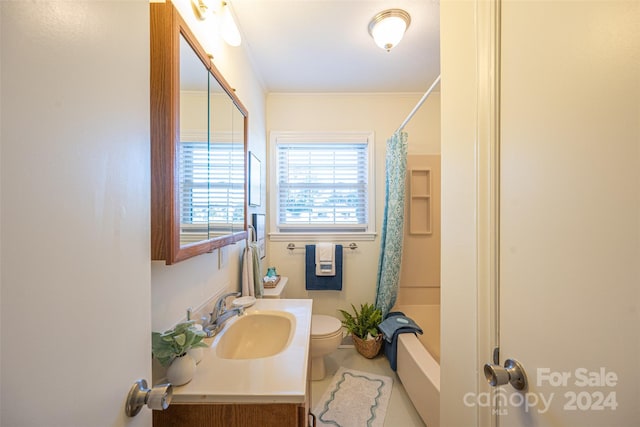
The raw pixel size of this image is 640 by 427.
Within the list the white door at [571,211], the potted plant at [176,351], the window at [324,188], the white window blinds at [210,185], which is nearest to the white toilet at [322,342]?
the window at [324,188]

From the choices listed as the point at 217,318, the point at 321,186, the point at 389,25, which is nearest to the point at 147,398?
the point at 217,318

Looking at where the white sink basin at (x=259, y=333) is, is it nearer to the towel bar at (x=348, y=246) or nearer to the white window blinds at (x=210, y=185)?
the white window blinds at (x=210, y=185)

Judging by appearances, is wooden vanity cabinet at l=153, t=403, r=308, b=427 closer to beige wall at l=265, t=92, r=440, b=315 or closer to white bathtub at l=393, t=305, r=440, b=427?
white bathtub at l=393, t=305, r=440, b=427

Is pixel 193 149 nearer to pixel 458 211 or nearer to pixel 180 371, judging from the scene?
pixel 180 371

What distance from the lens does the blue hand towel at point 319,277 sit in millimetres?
2410

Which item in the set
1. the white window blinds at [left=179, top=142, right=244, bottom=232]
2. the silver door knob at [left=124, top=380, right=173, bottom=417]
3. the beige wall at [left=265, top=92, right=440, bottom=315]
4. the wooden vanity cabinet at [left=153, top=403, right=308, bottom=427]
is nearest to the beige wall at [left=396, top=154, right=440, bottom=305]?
the beige wall at [left=265, top=92, right=440, bottom=315]

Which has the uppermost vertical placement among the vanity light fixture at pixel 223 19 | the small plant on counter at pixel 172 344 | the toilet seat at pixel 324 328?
the vanity light fixture at pixel 223 19

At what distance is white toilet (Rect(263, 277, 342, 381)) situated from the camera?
181 centimetres

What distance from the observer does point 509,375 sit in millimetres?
600

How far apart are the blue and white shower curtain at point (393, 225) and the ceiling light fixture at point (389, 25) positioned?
30.0 inches

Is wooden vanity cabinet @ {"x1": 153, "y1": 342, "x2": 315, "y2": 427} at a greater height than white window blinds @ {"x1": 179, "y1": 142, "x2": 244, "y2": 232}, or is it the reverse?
white window blinds @ {"x1": 179, "y1": 142, "x2": 244, "y2": 232}

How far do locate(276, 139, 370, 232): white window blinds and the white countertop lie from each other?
160cm

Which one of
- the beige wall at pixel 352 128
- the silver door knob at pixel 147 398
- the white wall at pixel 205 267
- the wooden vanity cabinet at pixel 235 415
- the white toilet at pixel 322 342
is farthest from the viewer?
the beige wall at pixel 352 128

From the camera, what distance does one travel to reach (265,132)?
8.09ft
